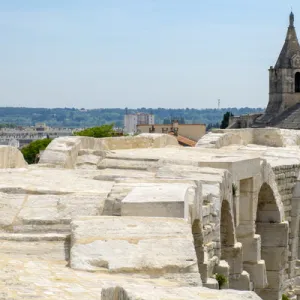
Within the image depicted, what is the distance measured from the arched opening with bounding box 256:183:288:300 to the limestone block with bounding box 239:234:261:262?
968 mm

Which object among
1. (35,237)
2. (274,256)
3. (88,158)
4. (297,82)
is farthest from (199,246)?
(297,82)

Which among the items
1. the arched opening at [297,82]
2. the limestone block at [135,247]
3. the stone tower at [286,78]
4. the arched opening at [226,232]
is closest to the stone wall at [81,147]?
the arched opening at [226,232]

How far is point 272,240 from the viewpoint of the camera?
15.7 metres

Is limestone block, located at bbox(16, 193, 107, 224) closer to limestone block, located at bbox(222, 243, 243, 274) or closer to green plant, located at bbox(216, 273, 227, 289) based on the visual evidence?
green plant, located at bbox(216, 273, 227, 289)

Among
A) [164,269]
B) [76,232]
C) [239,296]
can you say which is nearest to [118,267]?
[164,269]

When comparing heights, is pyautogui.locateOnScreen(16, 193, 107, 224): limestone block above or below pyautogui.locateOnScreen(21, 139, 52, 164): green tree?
above

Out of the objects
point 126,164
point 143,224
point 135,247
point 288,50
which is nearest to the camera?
point 135,247

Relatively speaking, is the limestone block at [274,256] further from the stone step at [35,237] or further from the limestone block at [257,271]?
the stone step at [35,237]

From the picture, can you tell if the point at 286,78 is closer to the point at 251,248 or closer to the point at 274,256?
the point at 274,256

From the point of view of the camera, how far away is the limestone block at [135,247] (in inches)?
233

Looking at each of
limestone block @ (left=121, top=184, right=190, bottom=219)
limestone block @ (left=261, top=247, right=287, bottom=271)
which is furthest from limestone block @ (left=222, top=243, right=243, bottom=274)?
limestone block @ (left=121, top=184, right=190, bottom=219)

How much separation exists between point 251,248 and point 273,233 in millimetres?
1422

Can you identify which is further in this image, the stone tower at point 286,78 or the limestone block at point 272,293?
the stone tower at point 286,78

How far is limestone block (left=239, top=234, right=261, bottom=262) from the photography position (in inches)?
562
